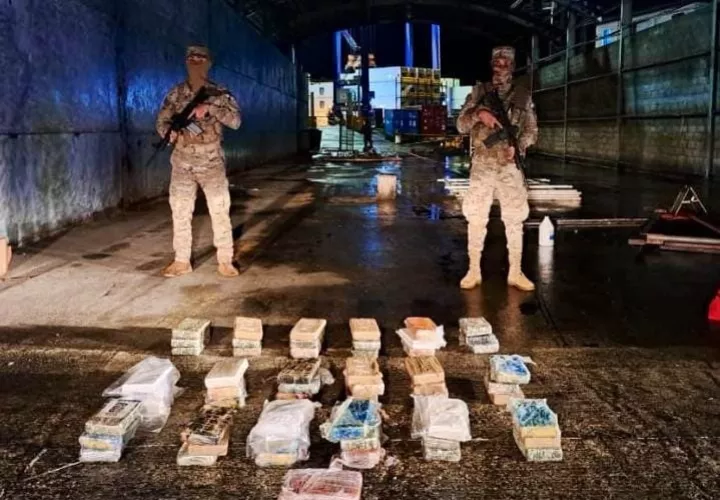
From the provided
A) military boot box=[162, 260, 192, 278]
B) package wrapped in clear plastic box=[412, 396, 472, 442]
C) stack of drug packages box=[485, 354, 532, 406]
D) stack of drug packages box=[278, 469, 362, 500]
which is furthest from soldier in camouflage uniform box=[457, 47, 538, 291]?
stack of drug packages box=[278, 469, 362, 500]

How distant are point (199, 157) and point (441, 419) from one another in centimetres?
375

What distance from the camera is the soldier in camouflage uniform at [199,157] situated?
576 cm

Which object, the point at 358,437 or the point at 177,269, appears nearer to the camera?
the point at 358,437

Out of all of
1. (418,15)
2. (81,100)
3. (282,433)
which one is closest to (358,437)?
(282,433)

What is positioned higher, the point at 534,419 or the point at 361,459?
the point at 534,419

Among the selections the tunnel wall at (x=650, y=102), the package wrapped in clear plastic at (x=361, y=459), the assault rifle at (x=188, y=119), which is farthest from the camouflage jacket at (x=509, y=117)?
the tunnel wall at (x=650, y=102)

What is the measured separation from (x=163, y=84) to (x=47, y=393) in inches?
385

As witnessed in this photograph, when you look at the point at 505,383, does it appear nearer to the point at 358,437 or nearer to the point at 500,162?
the point at 358,437

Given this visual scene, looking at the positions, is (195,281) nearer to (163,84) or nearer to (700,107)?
(163,84)

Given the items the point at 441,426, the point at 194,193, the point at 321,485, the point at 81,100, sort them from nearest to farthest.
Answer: the point at 321,485 < the point at 441,426 < the point at 194,193 < the point at 81,100

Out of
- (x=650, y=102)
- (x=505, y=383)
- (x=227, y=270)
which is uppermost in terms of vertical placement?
(x=650, y=102)

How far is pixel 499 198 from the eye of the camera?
5.54m

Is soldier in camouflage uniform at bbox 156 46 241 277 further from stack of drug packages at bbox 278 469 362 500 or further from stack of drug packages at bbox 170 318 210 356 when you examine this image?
stack of drug packages at bbox 278 469 362 500

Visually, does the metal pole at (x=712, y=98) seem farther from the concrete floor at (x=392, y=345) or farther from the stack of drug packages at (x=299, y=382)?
the stack of drug packages at (x=299, y=382)
